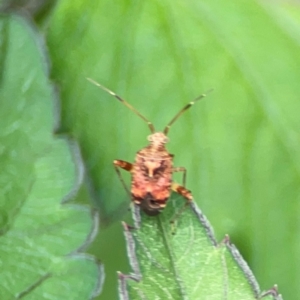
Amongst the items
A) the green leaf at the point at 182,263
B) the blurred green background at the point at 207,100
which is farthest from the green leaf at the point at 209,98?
the green leaf at the point at 182,263

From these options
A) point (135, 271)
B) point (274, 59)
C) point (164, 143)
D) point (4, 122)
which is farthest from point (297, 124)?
point (4, 122)

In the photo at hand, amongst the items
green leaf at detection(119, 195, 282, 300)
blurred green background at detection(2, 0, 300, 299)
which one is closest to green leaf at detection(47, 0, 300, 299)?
blurred green background at detection(2, 0, 300, 299)

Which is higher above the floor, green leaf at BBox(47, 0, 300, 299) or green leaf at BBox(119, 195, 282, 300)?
green leaf at BBox(47, 0, 300, 299)

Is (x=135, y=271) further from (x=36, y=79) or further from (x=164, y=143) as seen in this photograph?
(x=36, y=79)

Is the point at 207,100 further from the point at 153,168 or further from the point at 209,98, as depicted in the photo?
the point at 153,168

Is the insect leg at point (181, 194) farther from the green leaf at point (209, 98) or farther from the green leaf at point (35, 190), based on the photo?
the green leaf at point (35, 190)

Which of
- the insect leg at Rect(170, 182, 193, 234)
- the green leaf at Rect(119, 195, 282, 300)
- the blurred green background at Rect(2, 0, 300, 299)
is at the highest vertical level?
the blurred green background at Rect(2, 0, 300, 299)

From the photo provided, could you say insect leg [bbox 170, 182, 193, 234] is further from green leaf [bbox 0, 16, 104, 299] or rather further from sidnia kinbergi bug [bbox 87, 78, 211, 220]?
green leaf [bbox 0, 16, 104, 299]
